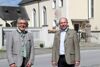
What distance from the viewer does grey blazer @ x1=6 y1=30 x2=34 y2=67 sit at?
821cm

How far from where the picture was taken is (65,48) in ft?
28.6

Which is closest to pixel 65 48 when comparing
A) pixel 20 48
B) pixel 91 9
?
pixel 20 48

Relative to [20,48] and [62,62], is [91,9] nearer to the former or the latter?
[62,62]

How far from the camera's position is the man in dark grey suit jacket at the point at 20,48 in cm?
820

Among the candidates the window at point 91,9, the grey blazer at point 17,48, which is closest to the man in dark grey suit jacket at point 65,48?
the grey blazer at point 17,48

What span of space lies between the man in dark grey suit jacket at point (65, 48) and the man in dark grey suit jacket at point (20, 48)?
75cm

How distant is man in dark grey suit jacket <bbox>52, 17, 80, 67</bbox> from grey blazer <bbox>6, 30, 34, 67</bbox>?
75cm

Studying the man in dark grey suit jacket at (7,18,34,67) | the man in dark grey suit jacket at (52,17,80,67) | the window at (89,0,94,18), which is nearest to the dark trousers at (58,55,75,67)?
the man in dark grey suit jacket at (52,17,80,67)

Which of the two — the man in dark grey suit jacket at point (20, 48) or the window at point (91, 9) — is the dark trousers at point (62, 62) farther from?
the window at point (91, 9)

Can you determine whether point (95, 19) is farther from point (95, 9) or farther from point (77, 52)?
point (77, 52)

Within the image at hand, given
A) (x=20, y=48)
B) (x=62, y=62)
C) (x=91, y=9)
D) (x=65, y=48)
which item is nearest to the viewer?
(x=20, y=48)

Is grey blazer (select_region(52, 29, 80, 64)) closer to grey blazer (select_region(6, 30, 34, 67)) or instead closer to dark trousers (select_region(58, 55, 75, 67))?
dark trousers (select_region(58, 55, 75, 67))

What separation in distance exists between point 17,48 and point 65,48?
112 centimetres

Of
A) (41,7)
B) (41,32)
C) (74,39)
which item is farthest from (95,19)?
(74,39)
